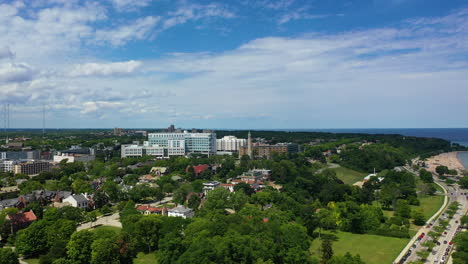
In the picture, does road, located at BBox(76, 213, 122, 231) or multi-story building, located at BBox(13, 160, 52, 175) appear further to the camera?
multi-story building, located at BBox(13, 160, 52, 175)

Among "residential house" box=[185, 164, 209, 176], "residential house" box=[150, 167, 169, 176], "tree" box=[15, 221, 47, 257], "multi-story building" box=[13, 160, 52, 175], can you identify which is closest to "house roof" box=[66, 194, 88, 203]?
"tree" box=[15, 221, 47, 257]

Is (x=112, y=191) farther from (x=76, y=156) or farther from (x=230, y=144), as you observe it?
(x=230, y=144)

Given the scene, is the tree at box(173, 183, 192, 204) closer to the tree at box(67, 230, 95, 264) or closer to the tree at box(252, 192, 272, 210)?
the tree at box(252, 192, 272, 210)

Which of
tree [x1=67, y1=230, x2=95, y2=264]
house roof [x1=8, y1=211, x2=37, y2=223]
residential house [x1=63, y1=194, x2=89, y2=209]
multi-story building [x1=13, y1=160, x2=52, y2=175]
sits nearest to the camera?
tree [x1=67, y1=230, x2=95, y2=264]

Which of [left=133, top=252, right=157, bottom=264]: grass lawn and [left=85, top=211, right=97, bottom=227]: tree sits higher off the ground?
[left=85, top=211, right=97, bottom=227]: tree

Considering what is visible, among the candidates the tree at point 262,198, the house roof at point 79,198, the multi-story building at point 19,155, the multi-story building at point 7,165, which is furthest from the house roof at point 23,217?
the multi-story building at point 19,155
